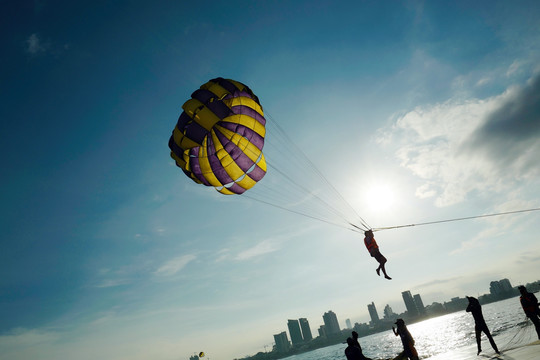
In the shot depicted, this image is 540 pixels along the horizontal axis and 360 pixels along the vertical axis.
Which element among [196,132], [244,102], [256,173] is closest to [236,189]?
[256,173]

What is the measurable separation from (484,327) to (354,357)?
4866 mm

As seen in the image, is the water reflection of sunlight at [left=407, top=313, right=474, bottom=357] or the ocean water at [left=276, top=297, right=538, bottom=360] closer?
the ocean water at [left=276, top=297, right=538, bottom=360]

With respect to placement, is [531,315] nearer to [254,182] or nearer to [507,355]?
[507,355]

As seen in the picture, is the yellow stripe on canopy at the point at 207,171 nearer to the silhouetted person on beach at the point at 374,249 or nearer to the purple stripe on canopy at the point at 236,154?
the purple stripe on canopy at the point at 236,154

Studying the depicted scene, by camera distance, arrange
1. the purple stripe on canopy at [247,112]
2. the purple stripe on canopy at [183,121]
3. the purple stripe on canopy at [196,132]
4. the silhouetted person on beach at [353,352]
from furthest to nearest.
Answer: the purple stripe on canopy at [247,112]
the purple stripe on canopy at [183,121]
the purple stripe on canopy at [196,132]
the silhouetted person on beach at [353,352]

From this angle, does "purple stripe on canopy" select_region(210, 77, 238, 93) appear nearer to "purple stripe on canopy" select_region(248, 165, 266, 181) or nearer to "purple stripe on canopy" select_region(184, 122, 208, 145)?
"purple stripe on canopy" select_region(184, 122, 208, 145)

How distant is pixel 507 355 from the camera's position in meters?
8.00

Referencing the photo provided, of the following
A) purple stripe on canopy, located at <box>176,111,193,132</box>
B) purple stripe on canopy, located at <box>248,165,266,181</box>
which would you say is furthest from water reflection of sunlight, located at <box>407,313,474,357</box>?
purple stripe on canopy, located at <box>176,111,193,132</box>

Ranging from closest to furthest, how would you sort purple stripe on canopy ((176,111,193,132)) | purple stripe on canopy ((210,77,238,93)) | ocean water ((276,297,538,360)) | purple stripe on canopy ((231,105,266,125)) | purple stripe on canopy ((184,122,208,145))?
1. ocean water ((276,297,538,360))
2. purple stripe on canopy ((184,122,208,145))
3. purple stripe on canopy ((176,111,193,132))
4. purple stripe on canopy ((210,77,238,93))
5. purple stripe on canopy ((231,105,266,125))

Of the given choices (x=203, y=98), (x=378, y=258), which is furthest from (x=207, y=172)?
(x=378, y=258)

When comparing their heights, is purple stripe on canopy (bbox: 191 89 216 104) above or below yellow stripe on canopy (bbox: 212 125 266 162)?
above

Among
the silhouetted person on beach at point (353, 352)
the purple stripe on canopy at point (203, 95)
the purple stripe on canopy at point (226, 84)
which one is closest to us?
the silhouetted person on beach at point (353, 352)

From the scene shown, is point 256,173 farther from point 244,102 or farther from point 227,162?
point 244,102

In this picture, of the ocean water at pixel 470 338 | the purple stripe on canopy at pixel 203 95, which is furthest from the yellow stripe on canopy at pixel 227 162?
the ocean water at pixel 470 338
